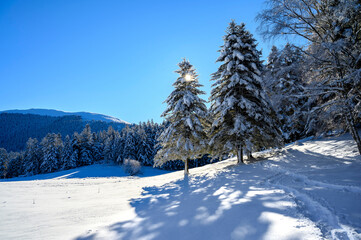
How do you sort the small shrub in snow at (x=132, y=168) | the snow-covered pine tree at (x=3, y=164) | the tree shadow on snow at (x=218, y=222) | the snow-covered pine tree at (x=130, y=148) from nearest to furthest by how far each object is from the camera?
1. the tree shadow on snow at (x=218, y=222)
2. the small shrub in snow at (x=132, y=168)
3. the snow-covered pine tree at (x=130, y=148)
4. the snow-covered pine tree at (x=3, y=164)

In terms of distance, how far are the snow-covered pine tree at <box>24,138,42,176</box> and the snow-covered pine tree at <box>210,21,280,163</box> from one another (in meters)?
64.2

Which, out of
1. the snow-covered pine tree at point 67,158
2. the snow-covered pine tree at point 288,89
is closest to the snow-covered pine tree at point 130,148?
the snow-covered pine tree at point 67,158

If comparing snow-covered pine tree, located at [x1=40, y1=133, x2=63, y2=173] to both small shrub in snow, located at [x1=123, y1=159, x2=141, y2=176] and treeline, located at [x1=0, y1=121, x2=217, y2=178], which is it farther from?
small shrub in snow, located at [x1=123, y1=159, x2=141, y2=176]

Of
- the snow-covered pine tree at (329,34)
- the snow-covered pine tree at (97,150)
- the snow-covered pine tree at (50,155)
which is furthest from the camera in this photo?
the snow-covered pine tree at (97,150)

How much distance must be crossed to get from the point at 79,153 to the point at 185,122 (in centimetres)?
5453

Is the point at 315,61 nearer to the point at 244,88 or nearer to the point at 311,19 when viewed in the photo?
the point at 311,19

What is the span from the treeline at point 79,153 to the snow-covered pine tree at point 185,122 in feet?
113

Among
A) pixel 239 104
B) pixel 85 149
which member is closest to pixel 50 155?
pixel 85 149

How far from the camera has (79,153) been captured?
55.5 meters

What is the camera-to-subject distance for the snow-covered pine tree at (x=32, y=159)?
175ft

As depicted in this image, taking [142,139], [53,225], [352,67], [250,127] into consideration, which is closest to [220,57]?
[250,127]

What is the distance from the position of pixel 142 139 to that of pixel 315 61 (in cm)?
4657

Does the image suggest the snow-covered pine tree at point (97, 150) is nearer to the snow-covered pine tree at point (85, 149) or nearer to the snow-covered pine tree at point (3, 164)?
the snow-covered pine tree at point (85, 149)

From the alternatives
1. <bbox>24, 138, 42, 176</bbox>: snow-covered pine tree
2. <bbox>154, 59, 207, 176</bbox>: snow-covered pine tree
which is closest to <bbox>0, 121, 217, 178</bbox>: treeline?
<bbox>24, 138, 42, 176</bbox>: snow-covered pine tree
